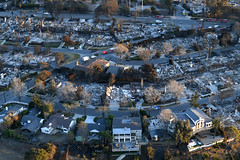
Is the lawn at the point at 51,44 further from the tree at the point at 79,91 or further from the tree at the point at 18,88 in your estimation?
the tree at the point at 79,91

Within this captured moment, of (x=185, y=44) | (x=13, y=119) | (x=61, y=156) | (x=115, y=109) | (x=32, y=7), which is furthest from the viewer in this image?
(x=32, y=7)

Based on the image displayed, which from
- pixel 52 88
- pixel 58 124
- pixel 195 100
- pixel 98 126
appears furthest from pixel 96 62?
pixel 195 100

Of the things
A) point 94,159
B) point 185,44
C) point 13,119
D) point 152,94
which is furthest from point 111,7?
point 94,159

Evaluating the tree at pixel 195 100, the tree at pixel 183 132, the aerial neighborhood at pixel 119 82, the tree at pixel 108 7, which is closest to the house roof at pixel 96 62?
the aerial neighborhood at pixel 119 82

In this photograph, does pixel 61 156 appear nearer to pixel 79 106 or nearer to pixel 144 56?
pixel 79 106

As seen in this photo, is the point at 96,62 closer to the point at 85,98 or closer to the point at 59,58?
the point at 59,58

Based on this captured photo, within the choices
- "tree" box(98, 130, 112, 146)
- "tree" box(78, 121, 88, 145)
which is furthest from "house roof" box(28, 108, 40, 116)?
"tree" box(98, 130, 112, 146)
